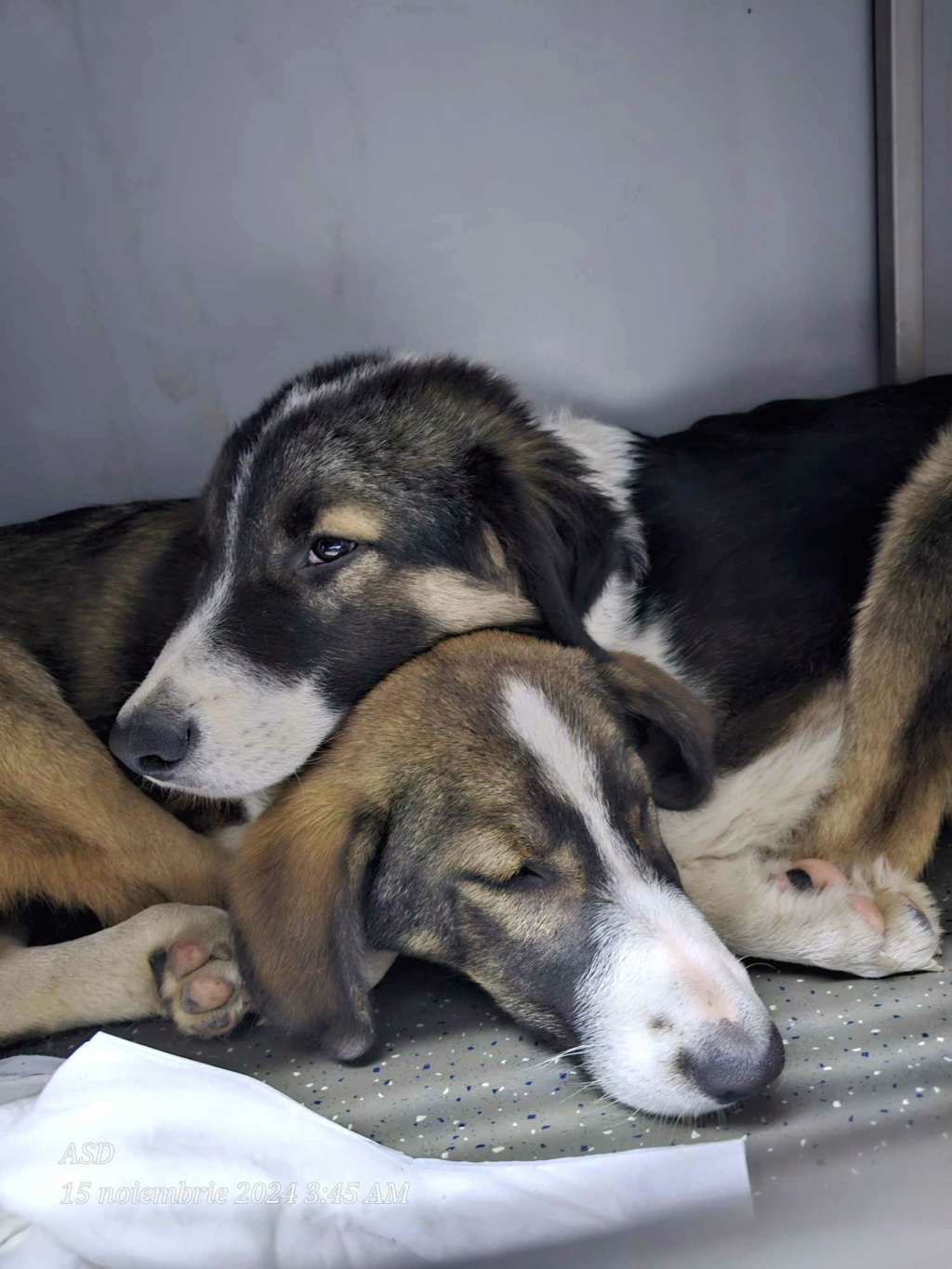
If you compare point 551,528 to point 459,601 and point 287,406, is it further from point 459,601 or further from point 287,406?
point 287,406

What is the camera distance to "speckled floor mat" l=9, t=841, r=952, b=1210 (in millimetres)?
1410

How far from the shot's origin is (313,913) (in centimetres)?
159

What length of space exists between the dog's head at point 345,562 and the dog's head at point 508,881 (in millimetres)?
83

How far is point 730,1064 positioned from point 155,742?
3.00 ft

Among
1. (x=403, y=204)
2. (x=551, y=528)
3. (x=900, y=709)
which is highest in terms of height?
(x=403, y=204)

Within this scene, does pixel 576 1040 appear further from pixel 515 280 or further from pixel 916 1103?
pixel 515 280

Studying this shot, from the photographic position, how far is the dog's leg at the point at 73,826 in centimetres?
188

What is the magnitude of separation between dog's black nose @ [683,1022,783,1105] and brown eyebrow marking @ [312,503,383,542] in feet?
3.04

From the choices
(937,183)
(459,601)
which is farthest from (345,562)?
(937,183)

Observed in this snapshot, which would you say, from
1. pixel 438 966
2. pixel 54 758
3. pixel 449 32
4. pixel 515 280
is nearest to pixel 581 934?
pixel 438 966

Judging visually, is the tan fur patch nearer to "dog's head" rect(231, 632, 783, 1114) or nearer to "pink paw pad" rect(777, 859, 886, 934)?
"dog's head" rect(231, 632, 783, 1114)

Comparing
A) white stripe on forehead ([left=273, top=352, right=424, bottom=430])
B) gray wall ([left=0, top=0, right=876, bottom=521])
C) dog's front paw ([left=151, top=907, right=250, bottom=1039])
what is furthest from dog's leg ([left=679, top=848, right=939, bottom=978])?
gray wall ([left=0, top=0, right=876, bottom=521])

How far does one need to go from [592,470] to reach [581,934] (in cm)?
98

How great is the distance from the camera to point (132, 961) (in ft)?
5.98
